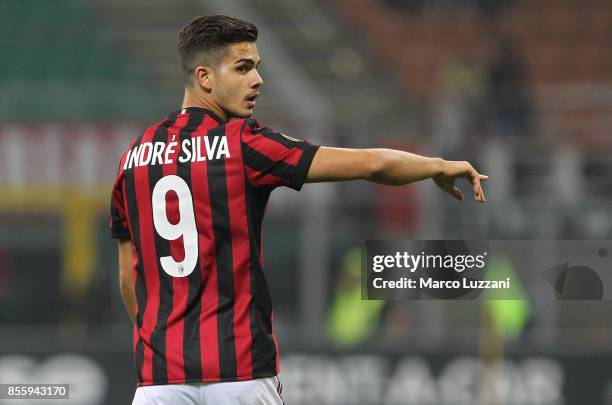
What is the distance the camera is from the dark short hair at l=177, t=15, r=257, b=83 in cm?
305

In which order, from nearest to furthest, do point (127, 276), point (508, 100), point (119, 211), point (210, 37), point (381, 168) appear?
point (381, 168) < point (210, 37) < point (119, 211) < point (127, 276) < point (508, 100)

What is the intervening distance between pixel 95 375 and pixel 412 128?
10.4 feet

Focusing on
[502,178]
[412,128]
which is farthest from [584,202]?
[412,128]

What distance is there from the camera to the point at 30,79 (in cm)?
1264

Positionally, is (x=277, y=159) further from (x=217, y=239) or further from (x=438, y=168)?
(x=438, y=168)

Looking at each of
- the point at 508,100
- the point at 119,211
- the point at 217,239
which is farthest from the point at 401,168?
the point at 508,100

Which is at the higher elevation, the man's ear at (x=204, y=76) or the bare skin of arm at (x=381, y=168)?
the man's ear at (x=204, y=76)

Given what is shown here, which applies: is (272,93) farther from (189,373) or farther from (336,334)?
(189,373)

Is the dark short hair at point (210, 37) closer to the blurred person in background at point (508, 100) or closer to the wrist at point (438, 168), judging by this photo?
the wrist at point (438, 168)

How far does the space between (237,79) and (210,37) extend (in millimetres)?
123

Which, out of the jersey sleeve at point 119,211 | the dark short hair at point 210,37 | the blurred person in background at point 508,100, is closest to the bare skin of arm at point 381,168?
the dark short hair at point 210,37

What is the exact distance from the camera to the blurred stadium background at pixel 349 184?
8203 mm

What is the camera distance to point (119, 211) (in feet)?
10.5

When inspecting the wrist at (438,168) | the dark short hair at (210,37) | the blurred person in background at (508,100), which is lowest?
the wrist at (438,168)
